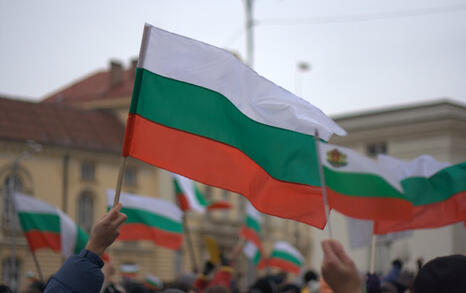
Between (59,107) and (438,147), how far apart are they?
24.8 meters

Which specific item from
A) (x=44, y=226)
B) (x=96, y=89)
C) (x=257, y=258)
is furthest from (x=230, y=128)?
(x=96, y=89)

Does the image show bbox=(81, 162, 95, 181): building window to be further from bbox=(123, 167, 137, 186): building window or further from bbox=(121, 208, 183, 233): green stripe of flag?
bbox=(121, 208, 183, 233): green stripe of flag

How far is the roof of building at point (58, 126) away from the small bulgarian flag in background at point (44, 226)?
29.9 metres

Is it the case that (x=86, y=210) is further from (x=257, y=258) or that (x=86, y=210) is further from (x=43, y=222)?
(x=43, y=222)

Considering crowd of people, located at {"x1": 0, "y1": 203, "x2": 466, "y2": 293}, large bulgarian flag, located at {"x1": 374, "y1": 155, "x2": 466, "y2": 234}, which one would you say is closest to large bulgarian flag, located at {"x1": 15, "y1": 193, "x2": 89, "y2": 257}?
large bulgarian flag, located at {"x1": 374, "y1": 155, "x2": 466, "y2": 234}

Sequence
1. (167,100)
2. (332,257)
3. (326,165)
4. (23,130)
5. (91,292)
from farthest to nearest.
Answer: (23,130) < (326,165) < (167,100) < (91,292) < (332,257)

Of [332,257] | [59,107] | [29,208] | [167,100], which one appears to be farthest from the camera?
[59,107]

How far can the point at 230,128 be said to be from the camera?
5898 mm

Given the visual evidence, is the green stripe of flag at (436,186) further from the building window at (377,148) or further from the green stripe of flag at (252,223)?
the building window at (377,148)

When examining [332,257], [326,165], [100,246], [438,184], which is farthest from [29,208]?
[332,257]

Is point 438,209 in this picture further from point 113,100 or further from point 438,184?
point 113,100

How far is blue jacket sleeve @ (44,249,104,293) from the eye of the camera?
3.34m

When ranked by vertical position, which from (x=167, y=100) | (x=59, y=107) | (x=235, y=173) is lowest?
(x=235, y=173)

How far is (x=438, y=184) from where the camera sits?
10.1 m
